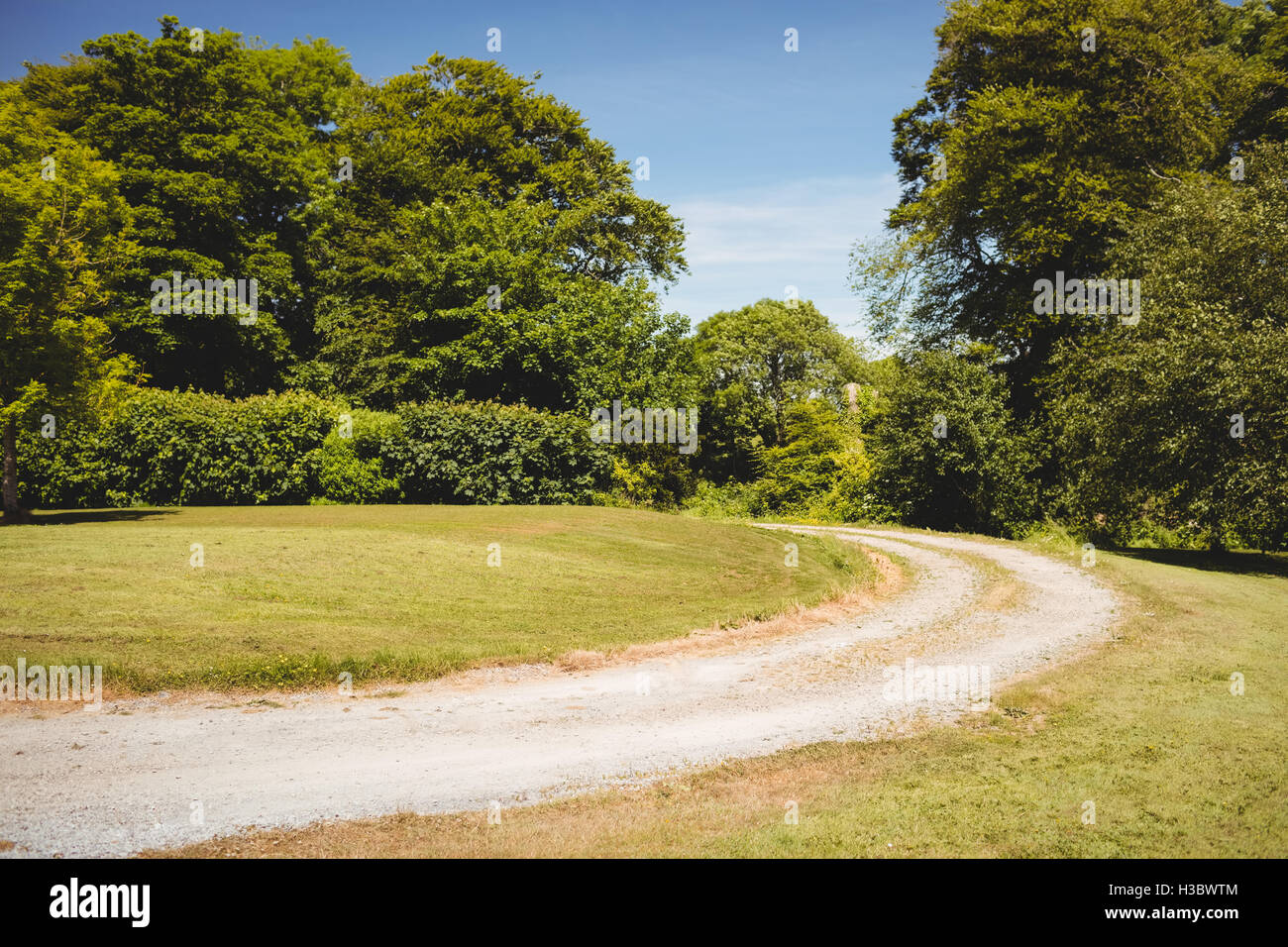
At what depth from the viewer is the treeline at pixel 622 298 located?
70.7ft

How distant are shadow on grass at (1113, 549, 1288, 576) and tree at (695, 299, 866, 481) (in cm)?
2279

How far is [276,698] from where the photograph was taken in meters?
9.41

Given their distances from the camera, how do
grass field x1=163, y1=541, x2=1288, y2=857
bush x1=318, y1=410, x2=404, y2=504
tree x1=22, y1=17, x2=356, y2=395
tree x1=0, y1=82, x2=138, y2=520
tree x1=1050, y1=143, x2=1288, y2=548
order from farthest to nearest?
1. tree x1=22, y1=17, x2=356, y2=395
2. bush x1=318, y1=410, x2=404, y2=504
3. tree x1=1050, y1=143, x2=1288, y2=548
4. tree x1=0, y1=82, x2=138, y2=520
5. grass field x1=163, y1=541, x2=1288, y2=857

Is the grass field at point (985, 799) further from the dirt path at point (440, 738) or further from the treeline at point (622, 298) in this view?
the treeline at point (622, 298)

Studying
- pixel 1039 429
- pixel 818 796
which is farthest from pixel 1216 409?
pixel 818 796

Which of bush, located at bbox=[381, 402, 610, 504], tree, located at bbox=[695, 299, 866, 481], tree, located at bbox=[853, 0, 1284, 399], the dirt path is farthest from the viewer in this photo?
tree, located at bbox=[695, 299, 866, 481]

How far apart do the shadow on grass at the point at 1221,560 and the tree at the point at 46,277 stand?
3052 cm

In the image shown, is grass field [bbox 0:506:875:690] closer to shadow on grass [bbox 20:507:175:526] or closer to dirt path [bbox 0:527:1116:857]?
shadow on grass [bbox 20:507:175:526]

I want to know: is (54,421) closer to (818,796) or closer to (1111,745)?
(818,796)
